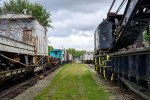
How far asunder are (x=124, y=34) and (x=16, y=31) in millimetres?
12140

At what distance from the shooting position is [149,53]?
804cm

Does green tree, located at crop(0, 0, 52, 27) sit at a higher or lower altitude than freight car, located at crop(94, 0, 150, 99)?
higher

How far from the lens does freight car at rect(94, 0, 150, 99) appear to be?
30.0ft

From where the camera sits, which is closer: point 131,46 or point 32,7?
point 131,46

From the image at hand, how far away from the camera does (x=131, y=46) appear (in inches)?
463

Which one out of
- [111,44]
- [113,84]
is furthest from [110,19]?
[113,84]

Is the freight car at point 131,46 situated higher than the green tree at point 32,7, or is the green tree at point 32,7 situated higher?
the green tree at point 32,7

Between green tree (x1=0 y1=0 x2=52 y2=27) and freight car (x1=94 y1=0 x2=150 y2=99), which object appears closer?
freight car (x1=94 y1=0 x2=150 y2=99)

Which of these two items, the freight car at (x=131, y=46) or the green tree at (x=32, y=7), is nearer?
the freight car at (x=131, y=46)

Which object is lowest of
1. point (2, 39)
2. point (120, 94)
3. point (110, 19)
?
point (120, 94)

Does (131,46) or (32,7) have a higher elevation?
(32,7)

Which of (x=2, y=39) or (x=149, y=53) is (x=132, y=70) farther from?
(x=2, y=39)

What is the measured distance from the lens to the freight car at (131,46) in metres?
9.16

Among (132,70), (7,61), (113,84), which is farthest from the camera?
(113,84)
